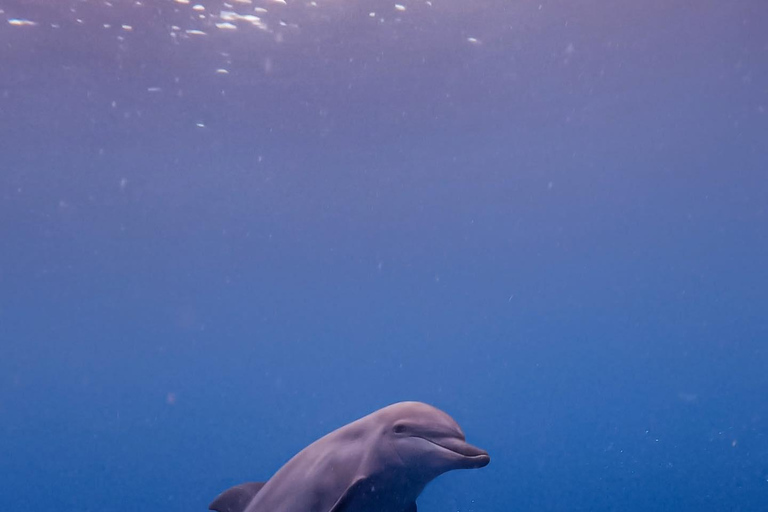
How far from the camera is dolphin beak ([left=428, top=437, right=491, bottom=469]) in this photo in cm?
411

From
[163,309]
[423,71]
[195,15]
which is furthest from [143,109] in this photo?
[163,309]

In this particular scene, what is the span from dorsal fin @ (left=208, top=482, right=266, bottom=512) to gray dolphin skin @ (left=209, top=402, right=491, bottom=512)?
48 cm

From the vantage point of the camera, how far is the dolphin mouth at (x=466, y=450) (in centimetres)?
411

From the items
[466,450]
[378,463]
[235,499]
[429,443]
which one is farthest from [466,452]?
[235,499]

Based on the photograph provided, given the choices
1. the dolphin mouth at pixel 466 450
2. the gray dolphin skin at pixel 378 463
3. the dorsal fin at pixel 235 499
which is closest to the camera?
the dolphin mouth at pixel 466 450

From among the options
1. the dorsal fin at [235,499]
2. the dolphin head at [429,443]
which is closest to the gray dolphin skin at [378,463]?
the dolphin head at [429,443]

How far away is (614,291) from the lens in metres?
71.7

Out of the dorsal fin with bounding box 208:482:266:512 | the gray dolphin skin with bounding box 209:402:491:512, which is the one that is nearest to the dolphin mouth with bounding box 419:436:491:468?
the gray dolphin skin with bounding box 209:402:491:512

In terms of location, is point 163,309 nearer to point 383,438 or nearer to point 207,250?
point 207,250

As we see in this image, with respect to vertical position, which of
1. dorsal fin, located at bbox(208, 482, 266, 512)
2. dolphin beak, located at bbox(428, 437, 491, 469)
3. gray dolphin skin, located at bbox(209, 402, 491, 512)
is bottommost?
dorsal fin, located at bbox(208, 482, 266, 512)

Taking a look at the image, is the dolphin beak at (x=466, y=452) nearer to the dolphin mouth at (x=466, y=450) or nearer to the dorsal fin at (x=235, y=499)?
the dolphin mouth at (x=466, y=450)

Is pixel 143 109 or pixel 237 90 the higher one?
pixel 237 90

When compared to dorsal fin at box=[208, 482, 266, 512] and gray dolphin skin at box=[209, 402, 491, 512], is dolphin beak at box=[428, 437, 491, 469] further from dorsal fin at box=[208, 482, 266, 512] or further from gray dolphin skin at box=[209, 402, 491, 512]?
dorsal fin at box=[208, 482, 266, 512]

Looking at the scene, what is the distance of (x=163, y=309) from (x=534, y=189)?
117ft
